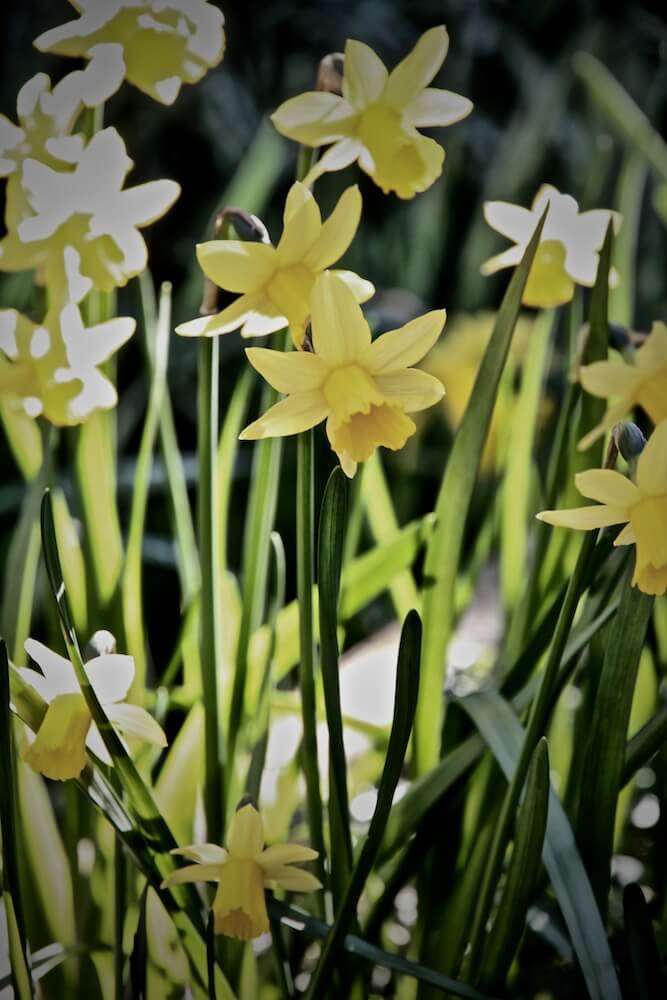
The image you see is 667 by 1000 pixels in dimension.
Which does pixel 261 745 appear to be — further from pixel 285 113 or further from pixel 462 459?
pixel 285 113

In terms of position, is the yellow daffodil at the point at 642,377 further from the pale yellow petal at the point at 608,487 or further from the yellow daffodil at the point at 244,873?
the yellow daffodil at the point at 244,873

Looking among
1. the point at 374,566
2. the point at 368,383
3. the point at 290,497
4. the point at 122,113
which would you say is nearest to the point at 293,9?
the point at 122,113

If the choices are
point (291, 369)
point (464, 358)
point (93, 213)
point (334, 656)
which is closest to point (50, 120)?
point (93, 213)

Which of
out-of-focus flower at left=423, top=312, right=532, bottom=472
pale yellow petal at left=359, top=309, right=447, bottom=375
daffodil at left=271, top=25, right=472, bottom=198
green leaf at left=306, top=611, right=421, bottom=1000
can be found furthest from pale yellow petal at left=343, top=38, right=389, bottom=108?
out-of-focus flower at left=423, top=312, right=532, bottom=472

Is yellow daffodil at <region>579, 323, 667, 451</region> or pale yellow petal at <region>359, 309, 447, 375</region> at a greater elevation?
pale yellow petal at <region>359, 309, 447, 375</region>

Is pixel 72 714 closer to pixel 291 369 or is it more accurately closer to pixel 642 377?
pixel 291 369

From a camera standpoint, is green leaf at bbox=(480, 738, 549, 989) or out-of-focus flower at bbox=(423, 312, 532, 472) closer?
green leaf at bbox=(480, 738, 549, 989)

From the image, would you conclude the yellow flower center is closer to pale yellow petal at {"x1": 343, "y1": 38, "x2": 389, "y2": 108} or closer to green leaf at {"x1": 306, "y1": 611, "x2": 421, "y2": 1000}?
green leaf at {"x1": 306, "y1": 611, "x2": 421, "y2": 1000}
